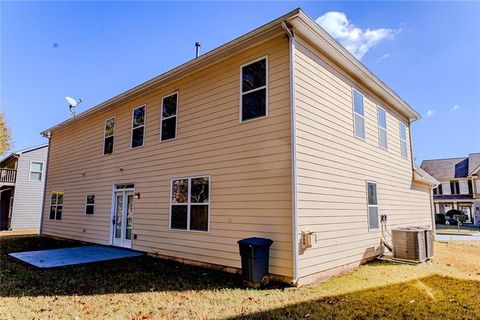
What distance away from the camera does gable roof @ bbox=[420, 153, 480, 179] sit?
3212 centimetres

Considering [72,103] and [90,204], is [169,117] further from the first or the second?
[72,103]

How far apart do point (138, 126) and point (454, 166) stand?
124 ft

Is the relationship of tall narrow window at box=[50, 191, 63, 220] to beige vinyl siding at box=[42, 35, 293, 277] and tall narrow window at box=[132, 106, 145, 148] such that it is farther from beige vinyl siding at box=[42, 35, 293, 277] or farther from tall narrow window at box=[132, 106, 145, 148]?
tall narrow window at box=[132, 106, 145, 148]

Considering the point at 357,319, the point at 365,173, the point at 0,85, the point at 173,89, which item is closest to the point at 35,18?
the point at 0,85

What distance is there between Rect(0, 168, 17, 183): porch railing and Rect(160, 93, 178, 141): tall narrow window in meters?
18.1

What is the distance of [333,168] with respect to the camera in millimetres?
7004

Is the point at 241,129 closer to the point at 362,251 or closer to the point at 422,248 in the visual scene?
the point at 362,251

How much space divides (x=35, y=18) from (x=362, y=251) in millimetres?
12825

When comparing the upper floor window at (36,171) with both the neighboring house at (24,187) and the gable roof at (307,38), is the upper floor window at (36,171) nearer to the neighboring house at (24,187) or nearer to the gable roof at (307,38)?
the neighboring house at (24,187)

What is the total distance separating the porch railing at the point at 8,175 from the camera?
2027cm

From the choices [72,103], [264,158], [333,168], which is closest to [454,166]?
[333,168]

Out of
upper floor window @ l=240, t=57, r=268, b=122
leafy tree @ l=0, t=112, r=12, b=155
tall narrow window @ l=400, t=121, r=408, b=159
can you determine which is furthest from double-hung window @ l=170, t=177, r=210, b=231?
leafy tree @ l=0, t=112, r=12, b=155

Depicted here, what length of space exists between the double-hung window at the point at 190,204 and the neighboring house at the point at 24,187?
59.9 feet

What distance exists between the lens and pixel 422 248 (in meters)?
7.88
